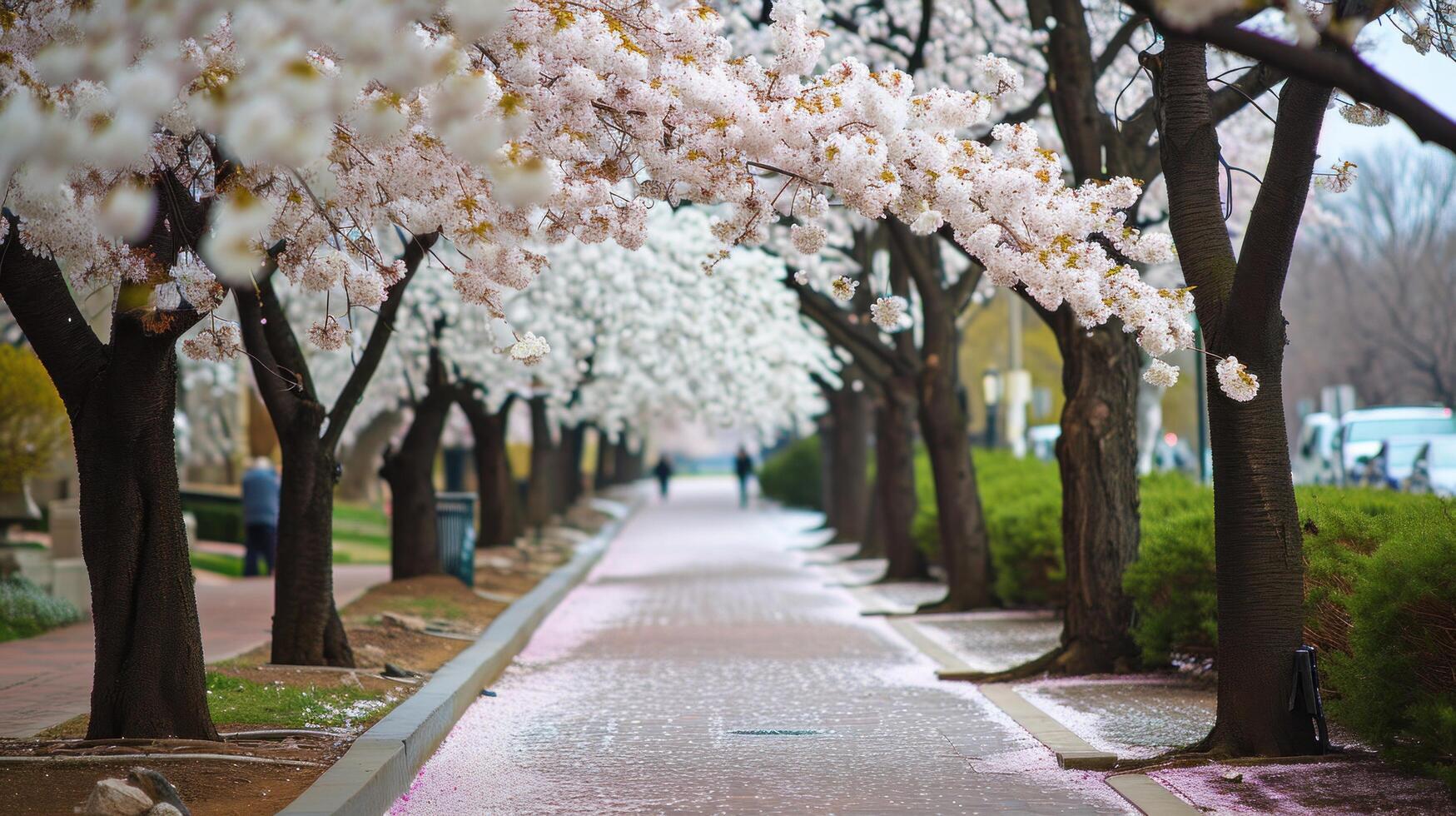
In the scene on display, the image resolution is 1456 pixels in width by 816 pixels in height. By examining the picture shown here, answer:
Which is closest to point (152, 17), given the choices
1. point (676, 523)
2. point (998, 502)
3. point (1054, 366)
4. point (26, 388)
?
point (26, 388)

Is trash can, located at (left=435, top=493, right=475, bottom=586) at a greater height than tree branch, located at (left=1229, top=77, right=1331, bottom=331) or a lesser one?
lesser

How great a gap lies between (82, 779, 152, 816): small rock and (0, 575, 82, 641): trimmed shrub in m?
9.28

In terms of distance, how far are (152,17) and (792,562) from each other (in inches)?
908

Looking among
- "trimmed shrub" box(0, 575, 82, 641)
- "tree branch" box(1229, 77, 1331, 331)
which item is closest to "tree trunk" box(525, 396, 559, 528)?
"trimmed shrub" box(0, 575, 82, 641)

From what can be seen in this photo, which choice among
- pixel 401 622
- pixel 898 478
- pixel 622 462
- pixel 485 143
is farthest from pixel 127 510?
pixel 622 462

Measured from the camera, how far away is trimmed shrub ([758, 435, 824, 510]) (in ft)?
165

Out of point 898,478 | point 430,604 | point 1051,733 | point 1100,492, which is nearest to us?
point 1051,733

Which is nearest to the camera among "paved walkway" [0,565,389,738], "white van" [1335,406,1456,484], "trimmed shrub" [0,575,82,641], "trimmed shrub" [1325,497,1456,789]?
"trimmed shrub" [1325,497,1456,789]

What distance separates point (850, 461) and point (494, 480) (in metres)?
8.37

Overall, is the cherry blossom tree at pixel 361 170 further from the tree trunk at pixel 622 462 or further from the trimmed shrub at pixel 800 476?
the tree trunk at pixel 622 462

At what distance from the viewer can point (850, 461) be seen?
3309 cm

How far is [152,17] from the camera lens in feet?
21.7

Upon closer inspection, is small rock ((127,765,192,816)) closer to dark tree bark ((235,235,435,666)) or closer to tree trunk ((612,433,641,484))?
dark tree bark ((235,235,435,666))

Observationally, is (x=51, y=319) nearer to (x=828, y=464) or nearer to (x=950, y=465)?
(x=950, y=465)
